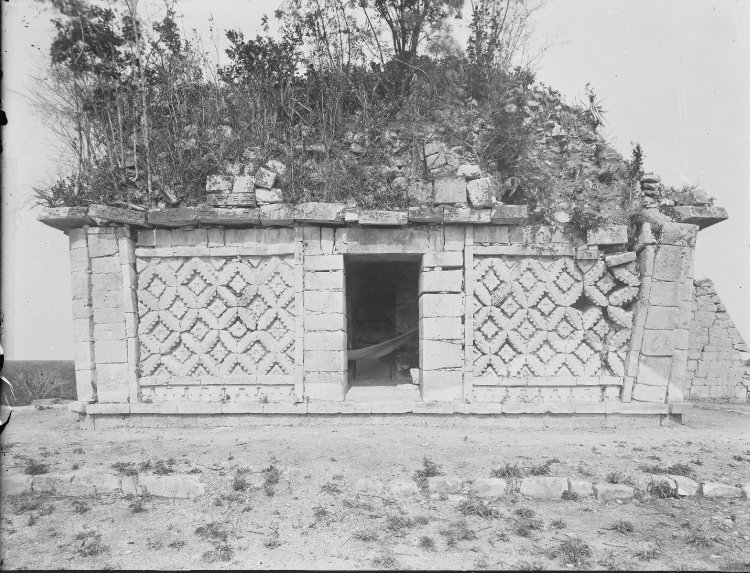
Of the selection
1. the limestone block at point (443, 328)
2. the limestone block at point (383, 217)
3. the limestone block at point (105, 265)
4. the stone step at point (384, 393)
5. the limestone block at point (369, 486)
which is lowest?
the limestone block at point (369, 486)

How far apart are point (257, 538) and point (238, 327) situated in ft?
12.3

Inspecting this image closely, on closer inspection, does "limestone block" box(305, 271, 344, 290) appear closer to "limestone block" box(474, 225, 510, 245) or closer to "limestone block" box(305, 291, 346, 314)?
"limestone block" box(305, 291, 346, 314)

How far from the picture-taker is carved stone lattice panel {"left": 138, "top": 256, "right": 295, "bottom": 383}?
7.38 metres

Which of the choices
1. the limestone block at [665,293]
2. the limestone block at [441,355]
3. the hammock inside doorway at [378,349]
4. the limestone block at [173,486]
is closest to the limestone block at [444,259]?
the limestone block at [441,355]

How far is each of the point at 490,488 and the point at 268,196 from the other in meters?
4.89

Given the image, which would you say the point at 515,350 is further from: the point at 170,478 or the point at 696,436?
the point at 170,478

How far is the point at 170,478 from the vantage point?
4.98 m

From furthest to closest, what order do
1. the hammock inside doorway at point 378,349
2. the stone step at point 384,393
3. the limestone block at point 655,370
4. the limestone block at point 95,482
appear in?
the hammock inside doorway at point 378,349
the stone step at point 384,393
the limestone block at point 655,370
the limestone block at point 95,482

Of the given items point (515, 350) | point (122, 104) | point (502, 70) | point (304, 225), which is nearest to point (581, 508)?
point (515, 350)

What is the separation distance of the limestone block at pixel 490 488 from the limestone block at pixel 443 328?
103 inches

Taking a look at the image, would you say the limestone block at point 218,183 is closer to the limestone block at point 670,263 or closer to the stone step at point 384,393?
the stone step at point 384,393

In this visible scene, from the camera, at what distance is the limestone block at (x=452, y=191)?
284 inches

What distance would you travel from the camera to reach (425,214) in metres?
7.13

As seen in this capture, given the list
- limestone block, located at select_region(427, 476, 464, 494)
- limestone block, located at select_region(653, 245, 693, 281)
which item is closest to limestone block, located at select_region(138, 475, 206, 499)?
limestone block, located at select_region(427, 476, 464, 494)
